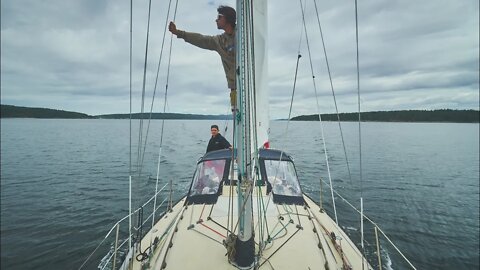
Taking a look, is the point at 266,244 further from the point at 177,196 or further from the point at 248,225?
the point at 177,196

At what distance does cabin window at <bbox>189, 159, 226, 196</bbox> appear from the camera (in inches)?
283

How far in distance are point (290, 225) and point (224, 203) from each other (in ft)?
5.57

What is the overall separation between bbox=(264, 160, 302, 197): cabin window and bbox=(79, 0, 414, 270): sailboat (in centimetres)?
6

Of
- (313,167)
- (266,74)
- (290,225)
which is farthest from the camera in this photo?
(313,167)

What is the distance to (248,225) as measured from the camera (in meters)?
3.81

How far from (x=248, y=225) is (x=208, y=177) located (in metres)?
3.83

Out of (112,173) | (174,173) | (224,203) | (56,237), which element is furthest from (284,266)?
(112,173)

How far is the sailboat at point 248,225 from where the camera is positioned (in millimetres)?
3732

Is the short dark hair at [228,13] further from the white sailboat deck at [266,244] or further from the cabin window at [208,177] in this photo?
the cabin window at [208,177]

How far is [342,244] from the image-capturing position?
5.23 m

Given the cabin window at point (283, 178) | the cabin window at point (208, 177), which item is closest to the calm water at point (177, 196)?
the cabin window at point (283, 178)

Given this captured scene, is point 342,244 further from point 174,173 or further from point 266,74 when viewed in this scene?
point 174,173

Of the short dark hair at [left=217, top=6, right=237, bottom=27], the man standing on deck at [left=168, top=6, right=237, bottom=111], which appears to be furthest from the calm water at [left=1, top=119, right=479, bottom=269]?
the short dark hair at [left=217, top=6, right=237, bottom=27]

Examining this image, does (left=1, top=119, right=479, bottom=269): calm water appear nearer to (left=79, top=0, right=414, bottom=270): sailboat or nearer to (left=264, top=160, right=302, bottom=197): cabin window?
(left=264, top=160, right=302, bottom=197): cabin window
